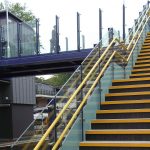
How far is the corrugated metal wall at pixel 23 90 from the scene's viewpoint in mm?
24670

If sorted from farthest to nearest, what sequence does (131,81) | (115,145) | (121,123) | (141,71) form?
(141,71)
(131,81)
(121,123)
(115,145)

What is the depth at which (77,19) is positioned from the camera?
15.1 meters

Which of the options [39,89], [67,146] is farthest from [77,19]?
[39,89]

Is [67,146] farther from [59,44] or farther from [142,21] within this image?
[59,44]

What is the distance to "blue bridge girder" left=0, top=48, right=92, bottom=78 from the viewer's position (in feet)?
48.4

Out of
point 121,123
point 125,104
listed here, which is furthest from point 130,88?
point 121,123

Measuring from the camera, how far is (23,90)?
86.5 ft

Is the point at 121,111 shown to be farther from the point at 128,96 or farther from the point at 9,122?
the point at 9,122

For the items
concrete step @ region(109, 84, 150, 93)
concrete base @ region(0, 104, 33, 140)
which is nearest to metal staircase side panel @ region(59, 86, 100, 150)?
concrete step @ region(109, 84, 150, 93)

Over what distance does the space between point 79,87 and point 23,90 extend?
65.0ft

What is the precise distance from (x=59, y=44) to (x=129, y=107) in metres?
8.20

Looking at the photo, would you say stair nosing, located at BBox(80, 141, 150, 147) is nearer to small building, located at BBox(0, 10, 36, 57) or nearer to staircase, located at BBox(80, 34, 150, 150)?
staircase, located at BBox(80, 34, 150, 150)

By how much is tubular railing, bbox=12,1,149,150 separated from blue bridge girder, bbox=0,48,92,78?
14.0ft

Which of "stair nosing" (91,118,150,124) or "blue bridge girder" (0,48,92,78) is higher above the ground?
"blue bridge girder" (0,48,92,78)
